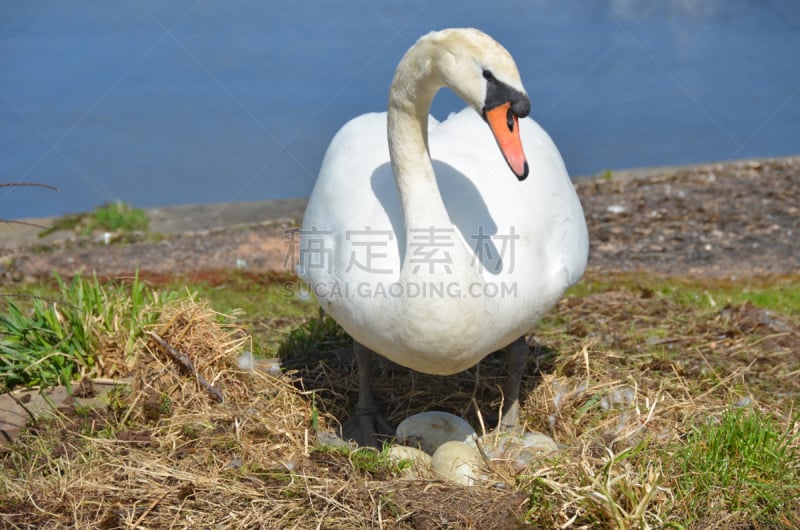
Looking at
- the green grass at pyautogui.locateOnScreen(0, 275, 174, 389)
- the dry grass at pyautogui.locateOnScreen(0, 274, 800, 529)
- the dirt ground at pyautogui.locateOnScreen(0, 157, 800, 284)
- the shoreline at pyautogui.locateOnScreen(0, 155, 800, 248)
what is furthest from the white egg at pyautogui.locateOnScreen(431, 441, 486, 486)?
the shoreline at pyautogui.locateOnScreen(0, 155, 800, 248)

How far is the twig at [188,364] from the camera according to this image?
502cm

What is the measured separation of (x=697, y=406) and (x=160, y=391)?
9.33 feet

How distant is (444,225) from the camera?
411 cm

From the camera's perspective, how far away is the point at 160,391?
5027mm

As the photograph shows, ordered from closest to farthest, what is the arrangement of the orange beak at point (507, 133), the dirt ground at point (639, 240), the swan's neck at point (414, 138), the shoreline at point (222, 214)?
the orange beak at point (507, 133) < the swan's neck at point (414, 138) < the dirt ground at point (639, 240) < the shoreline at point (222, 214)

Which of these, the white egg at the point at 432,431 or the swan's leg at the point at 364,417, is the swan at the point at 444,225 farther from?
the white egg at the point at 432,431

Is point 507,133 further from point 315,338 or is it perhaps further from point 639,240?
point 639,240

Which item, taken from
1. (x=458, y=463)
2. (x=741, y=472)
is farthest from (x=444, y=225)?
(x=741, y=472)

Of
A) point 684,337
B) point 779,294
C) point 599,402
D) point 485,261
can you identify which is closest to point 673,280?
point 779,294

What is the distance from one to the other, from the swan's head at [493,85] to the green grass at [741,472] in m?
1.40

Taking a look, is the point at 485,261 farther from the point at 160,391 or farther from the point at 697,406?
the point at 160,391

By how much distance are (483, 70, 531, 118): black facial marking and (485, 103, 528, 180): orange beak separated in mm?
16

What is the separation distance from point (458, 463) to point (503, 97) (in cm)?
170

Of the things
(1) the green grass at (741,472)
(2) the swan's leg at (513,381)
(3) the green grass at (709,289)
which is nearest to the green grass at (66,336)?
(2) the swan's leg at (513,381)
